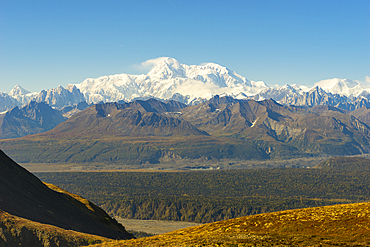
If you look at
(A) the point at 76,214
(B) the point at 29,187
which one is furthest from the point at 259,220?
(B) the point at 29,187

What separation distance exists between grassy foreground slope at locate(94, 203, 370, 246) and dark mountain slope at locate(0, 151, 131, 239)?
41.7m

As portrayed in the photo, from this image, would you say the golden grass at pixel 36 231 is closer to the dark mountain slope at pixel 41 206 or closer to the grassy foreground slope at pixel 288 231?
the dark mountain slope at pixel 41 206

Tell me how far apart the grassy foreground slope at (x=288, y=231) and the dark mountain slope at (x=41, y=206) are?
41670 millimetres

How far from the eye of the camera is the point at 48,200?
11562cm

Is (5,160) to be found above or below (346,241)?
above

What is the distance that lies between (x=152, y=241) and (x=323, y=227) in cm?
2770

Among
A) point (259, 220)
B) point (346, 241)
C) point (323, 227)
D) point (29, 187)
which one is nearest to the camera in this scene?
point (346, 241)

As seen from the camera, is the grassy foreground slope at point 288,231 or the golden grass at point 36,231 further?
the golden grass at point 36,231

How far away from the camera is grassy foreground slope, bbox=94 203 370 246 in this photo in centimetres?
5506

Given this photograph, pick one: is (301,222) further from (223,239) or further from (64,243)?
(64,243)

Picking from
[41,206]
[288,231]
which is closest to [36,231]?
[41,206]

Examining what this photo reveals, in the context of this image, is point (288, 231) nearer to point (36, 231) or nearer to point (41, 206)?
point (36, 231)

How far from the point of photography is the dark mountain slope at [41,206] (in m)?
98.1

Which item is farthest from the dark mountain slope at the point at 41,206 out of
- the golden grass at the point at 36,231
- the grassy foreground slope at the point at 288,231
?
the grassy foreground slope at the point at 288,231
